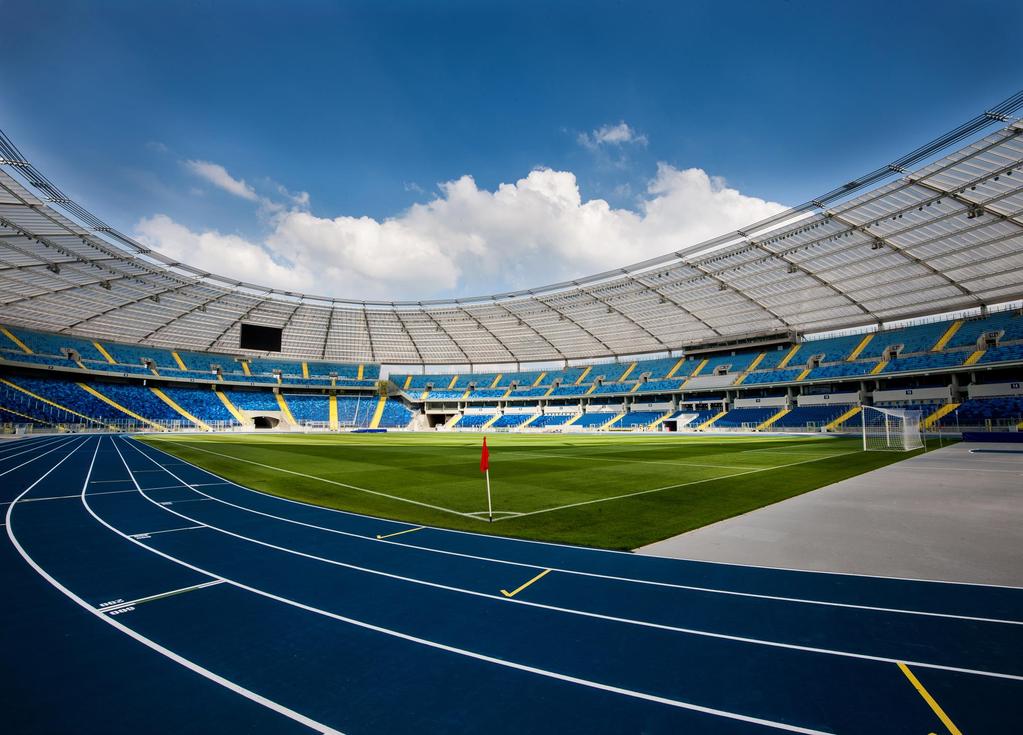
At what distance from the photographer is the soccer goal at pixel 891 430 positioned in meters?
26.3

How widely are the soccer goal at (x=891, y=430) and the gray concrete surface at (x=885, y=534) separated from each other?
16275 mm

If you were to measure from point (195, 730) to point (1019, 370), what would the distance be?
2352 inches

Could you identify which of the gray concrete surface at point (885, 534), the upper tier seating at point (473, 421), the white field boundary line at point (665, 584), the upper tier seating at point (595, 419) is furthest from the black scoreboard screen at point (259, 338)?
the gray concrete surface at point (885, 534)

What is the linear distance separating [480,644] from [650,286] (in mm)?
50008

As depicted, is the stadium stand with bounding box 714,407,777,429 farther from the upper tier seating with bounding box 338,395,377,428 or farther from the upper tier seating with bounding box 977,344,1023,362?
the upper tier seating with bounding box 338,395,377,428

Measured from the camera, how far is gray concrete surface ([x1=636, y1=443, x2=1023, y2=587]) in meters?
6.00

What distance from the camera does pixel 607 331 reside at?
65.1m

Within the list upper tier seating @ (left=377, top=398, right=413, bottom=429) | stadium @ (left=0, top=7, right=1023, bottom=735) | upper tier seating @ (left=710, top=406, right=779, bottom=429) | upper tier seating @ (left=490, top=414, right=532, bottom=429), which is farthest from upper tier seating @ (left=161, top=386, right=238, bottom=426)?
upper tier seating @ (left=710, top=406, right=779, bottom=429)

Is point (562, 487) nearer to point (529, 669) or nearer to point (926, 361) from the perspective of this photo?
point (529, 669)

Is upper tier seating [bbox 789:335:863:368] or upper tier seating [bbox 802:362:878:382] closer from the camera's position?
upper tier seating [bbox 802:362:878:382]

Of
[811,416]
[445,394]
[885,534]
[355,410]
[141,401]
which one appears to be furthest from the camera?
[445,394]

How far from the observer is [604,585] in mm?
5457

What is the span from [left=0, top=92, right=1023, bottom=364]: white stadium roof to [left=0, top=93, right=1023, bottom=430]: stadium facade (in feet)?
0.75

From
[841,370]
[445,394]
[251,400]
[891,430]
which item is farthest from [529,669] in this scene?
[445,394]
